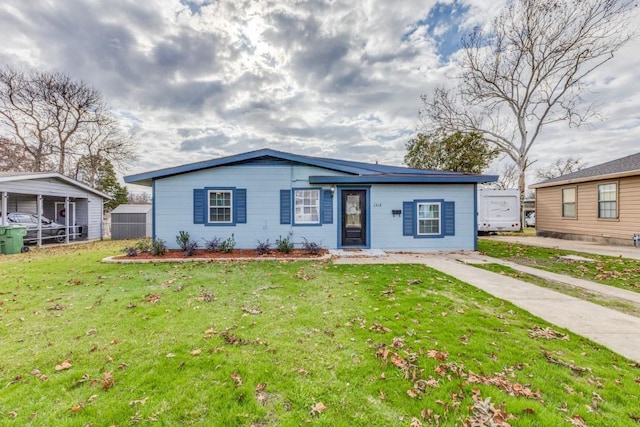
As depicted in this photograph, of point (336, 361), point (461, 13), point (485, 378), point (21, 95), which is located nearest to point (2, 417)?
point (336, 361)

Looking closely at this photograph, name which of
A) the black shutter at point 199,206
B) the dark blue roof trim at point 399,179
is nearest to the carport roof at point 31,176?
the black shutter at point 199,206

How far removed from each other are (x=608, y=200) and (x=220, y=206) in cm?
1587

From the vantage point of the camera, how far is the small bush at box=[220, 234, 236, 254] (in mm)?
9219

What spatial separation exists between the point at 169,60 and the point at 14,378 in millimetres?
12540

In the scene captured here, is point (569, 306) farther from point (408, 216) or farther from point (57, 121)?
point (57, 121)

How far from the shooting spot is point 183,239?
9.43 metres

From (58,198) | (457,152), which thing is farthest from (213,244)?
(457,152)

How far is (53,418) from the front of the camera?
198 centimetres

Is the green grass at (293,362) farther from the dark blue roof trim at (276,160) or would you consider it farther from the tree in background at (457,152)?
the tree in background at (457,152)

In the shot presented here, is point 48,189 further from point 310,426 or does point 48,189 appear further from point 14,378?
point 310,426

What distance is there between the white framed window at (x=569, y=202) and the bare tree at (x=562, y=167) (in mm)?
26932

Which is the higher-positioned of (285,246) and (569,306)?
(285,246)

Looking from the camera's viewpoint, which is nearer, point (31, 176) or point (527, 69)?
point (31, 176)

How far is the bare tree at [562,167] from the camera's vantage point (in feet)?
109
